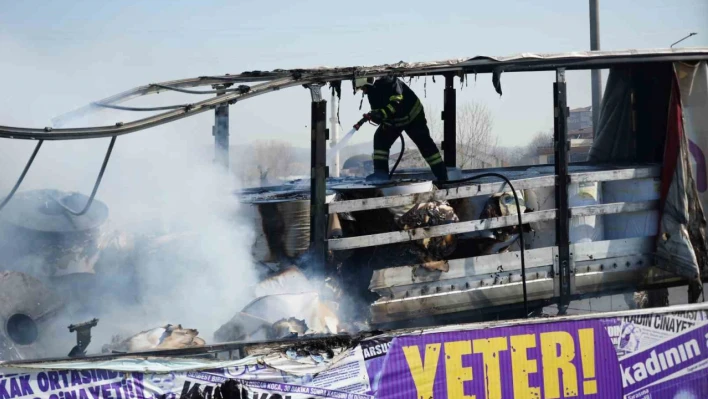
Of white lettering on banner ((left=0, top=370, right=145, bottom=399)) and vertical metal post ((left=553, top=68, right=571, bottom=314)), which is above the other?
vertical metal post ((left=553, top=68, right=571, bottom=314))

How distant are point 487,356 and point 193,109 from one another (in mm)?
2795

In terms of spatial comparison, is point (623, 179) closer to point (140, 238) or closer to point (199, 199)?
point (199, 199)

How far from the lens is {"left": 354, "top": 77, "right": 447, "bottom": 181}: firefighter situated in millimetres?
7059

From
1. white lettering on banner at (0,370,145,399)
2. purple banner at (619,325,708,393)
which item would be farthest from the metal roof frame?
purple banner at (619,325,708,393)

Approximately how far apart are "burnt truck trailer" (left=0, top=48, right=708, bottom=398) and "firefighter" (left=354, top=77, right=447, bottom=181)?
605mm

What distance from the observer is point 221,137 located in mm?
7148

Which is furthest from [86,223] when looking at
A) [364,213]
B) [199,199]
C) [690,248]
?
[690,248]

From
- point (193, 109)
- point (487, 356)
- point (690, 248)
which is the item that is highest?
point (193, 109)

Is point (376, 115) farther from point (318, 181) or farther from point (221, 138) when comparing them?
point (221, 138)

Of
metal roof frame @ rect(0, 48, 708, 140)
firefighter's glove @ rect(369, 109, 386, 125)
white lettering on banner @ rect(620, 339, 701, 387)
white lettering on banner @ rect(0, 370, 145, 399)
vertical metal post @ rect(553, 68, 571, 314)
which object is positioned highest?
metal roof frame @ rect(0, 48, 708, 140)

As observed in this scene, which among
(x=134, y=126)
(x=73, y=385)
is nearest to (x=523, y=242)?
(x=134, y=126)

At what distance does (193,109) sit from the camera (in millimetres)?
4977

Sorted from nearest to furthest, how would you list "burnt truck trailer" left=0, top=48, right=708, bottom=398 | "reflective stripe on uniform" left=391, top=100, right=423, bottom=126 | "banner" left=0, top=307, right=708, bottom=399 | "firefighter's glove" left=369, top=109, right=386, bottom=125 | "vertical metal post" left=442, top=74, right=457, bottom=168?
"banner" left=0, top=307, right=708, bottom=399 < "burnt truck trailer" left=0, top=48, right=708, bottom=398 < "firefighter's glove" left=369, top=109, right=386, bottom=125 < "reflective stripe on uniform" left=391, top=100, right=423, bottom=126 < "vertical metal post" left=442, top=74, right=457, bottom=168

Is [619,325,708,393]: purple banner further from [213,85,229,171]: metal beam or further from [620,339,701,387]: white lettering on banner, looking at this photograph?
[213,85,229,171]: metal beam
